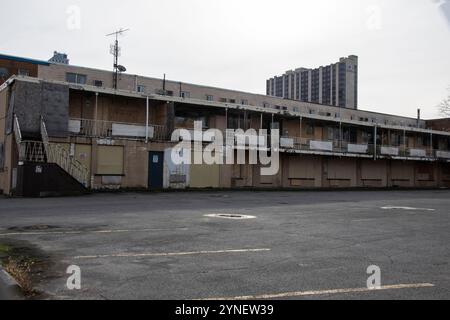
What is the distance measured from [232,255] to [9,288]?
155 inches

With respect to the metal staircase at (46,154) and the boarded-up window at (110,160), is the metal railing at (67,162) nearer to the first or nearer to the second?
the metal staircase at (46,154)

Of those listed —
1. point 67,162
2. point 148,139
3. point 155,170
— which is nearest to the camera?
point 67,162

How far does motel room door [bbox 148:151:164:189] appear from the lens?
110 feet

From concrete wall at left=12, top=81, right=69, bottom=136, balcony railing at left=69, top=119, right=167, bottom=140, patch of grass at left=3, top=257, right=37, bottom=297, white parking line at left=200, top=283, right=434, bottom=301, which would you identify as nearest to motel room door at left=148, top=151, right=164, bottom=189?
balcony railing at left=69, top=119, right=167, bottom=140

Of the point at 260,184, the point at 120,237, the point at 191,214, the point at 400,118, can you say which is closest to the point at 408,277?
the point at 120,237

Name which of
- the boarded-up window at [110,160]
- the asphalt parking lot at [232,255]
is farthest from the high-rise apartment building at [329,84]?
the asphalt parking lot at [232,255]

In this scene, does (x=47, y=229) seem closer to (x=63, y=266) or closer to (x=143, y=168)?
(x=63, y=266)

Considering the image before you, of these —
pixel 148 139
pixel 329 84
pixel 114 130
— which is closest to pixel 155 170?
pixel 148 139

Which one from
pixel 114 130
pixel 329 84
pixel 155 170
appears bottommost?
pixel 155 170

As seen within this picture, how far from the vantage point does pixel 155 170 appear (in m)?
33.7

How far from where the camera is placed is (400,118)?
234ft

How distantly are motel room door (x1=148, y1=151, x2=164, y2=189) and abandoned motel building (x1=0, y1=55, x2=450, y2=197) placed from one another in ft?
0.24

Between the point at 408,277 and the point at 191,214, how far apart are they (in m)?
9.88

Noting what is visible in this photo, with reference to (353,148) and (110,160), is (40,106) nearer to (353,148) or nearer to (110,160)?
(110,160)
